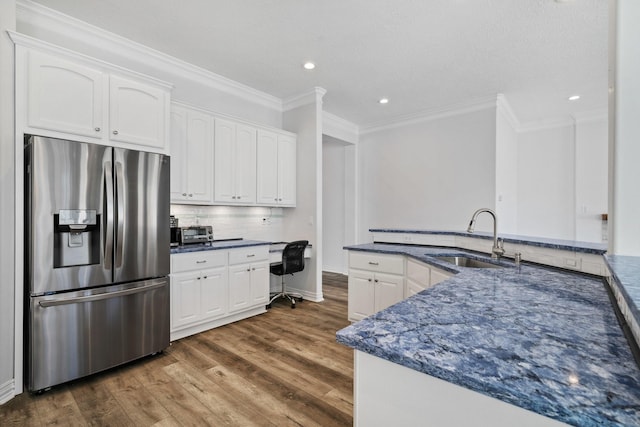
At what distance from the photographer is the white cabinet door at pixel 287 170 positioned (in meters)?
4.22

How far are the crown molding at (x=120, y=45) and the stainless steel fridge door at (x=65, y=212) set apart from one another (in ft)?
4.28

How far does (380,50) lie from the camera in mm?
3098

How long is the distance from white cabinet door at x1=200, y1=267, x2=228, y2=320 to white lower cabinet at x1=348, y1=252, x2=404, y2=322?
1.37 meters

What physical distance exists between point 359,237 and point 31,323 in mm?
4814

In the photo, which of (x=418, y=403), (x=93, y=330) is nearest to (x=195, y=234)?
(x=93, y=330)

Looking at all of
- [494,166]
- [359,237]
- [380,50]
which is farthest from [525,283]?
[359,237]

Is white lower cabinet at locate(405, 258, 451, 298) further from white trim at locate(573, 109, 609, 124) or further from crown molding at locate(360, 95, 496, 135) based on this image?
white trim at locate(573, 109, 609, 124)

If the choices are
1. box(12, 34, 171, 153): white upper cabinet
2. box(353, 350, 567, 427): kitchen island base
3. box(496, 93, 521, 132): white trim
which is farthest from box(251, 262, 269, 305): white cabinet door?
box(496, 93, 521, 132): white trim

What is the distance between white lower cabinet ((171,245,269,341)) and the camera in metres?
2.85

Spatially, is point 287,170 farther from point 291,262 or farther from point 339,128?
point 339,128

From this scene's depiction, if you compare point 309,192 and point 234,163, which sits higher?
point 234,163

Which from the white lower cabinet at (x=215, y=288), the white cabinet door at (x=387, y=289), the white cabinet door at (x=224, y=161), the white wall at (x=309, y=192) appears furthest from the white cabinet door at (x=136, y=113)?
the white cabinet door at (x=387, y=289)

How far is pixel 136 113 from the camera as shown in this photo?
254cm

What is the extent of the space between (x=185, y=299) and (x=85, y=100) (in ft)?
6.14
